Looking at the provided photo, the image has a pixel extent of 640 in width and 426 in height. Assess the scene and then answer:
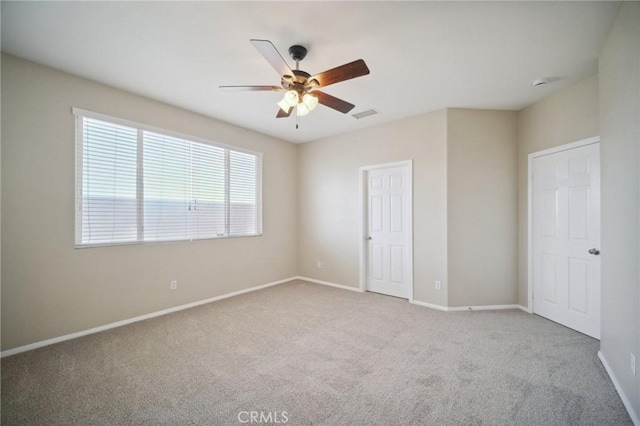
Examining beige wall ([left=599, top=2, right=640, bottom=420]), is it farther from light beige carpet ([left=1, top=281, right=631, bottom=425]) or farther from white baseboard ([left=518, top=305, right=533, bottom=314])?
white baseboard ([left=518, top=305, right=533, bottom=314])

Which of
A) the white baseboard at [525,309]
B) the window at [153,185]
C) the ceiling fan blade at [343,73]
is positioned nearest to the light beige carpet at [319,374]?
the white baseboard at [525,309]

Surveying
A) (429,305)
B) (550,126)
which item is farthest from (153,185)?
(550,126)

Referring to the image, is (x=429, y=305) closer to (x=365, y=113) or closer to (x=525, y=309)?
(x=525, y=309)

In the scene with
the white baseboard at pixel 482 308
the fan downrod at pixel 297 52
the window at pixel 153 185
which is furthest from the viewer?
the white baseboard at pixel 482 308

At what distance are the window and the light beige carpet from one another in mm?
1194

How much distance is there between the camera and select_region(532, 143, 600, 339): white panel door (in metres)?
2.85

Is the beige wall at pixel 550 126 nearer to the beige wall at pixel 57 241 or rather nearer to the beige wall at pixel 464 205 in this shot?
the beige wall at pixel 464 205

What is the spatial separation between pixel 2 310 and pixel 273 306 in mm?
2661

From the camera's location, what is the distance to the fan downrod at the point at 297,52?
2290 millimetres

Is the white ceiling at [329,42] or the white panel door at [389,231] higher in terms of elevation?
the white ceiling at [329,42]

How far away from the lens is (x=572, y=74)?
276cm

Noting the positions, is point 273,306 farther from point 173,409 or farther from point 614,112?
point 614,112

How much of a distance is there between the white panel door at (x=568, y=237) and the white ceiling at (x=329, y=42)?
3.06ft

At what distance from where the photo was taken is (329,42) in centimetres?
227
